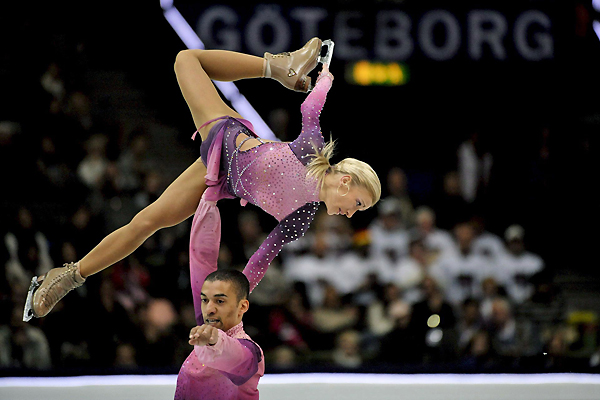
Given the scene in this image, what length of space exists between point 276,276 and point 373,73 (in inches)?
74.9

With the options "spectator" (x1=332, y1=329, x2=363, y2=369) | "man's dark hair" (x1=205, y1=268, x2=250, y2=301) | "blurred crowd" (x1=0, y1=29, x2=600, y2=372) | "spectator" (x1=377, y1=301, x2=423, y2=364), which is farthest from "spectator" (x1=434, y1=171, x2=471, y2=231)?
"man's dark hair" (x1=205, y1=268, x2=250, y2=301)

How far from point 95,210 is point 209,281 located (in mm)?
3042

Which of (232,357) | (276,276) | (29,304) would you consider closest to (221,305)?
(232,357)

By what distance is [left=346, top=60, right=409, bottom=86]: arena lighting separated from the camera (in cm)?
577

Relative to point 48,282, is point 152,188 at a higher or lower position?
higher

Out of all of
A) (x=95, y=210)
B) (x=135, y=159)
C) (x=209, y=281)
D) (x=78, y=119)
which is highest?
(x=78, y=119)

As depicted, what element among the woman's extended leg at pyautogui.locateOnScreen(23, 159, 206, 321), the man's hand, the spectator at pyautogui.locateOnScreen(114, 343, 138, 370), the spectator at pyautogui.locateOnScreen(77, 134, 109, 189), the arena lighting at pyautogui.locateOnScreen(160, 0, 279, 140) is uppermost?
the arena lighting at pyautogui.locateOnScreen(160, 0, 279, 140)

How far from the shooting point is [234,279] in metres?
2.37

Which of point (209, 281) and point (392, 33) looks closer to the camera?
point (209, 281)

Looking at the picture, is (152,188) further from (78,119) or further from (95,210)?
(78,119)

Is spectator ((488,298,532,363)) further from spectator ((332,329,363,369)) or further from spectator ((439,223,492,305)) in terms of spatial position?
spectator ((332,329,363,369))

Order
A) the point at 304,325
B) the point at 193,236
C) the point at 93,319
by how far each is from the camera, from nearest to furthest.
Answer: the point at 193,236, the point at 93,319, the point at 304,325

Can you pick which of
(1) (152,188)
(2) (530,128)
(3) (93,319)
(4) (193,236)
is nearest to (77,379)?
(3) (93,319)

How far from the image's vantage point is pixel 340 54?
5.63 m
